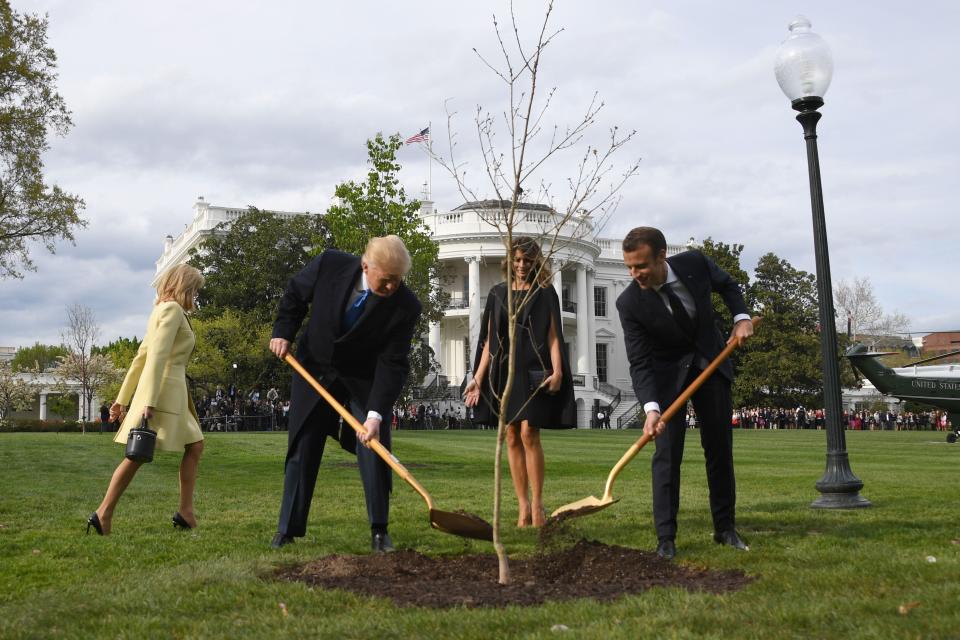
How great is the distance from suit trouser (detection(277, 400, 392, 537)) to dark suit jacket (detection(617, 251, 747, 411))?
5.25 feet

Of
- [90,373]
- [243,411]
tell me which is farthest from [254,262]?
[90,373]

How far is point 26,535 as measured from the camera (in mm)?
6516

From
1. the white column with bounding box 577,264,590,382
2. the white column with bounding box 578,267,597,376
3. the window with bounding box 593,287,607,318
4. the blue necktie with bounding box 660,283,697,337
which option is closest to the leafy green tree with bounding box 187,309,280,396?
the white column with bounding box 577,264,590,382

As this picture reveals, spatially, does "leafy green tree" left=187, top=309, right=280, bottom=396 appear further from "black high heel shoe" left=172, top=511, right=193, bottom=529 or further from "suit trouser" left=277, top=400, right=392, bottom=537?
"suit trouser" left=277, top=400, right=392, bottom=537

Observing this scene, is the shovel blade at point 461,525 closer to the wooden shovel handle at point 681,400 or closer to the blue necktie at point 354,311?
the wooden shovel handle at point 681,400

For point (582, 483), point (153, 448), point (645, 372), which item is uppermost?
point (645, 372)

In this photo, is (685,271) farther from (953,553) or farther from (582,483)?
(582,483)

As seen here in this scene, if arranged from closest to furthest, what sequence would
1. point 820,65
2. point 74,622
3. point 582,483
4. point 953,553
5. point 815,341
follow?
point 74,622 → point 953,553 → point 820,65 → point 582,483 → point 815,341

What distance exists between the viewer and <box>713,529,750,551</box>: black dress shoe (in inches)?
220

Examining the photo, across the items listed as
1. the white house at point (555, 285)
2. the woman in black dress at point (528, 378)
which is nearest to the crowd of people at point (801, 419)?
the white house at point (555, 285)

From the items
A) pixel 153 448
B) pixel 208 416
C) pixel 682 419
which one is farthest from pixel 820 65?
pixel 208 416

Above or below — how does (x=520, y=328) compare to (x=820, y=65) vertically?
below

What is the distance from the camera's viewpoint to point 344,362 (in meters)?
5.82

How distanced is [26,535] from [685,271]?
4800 millimetres
